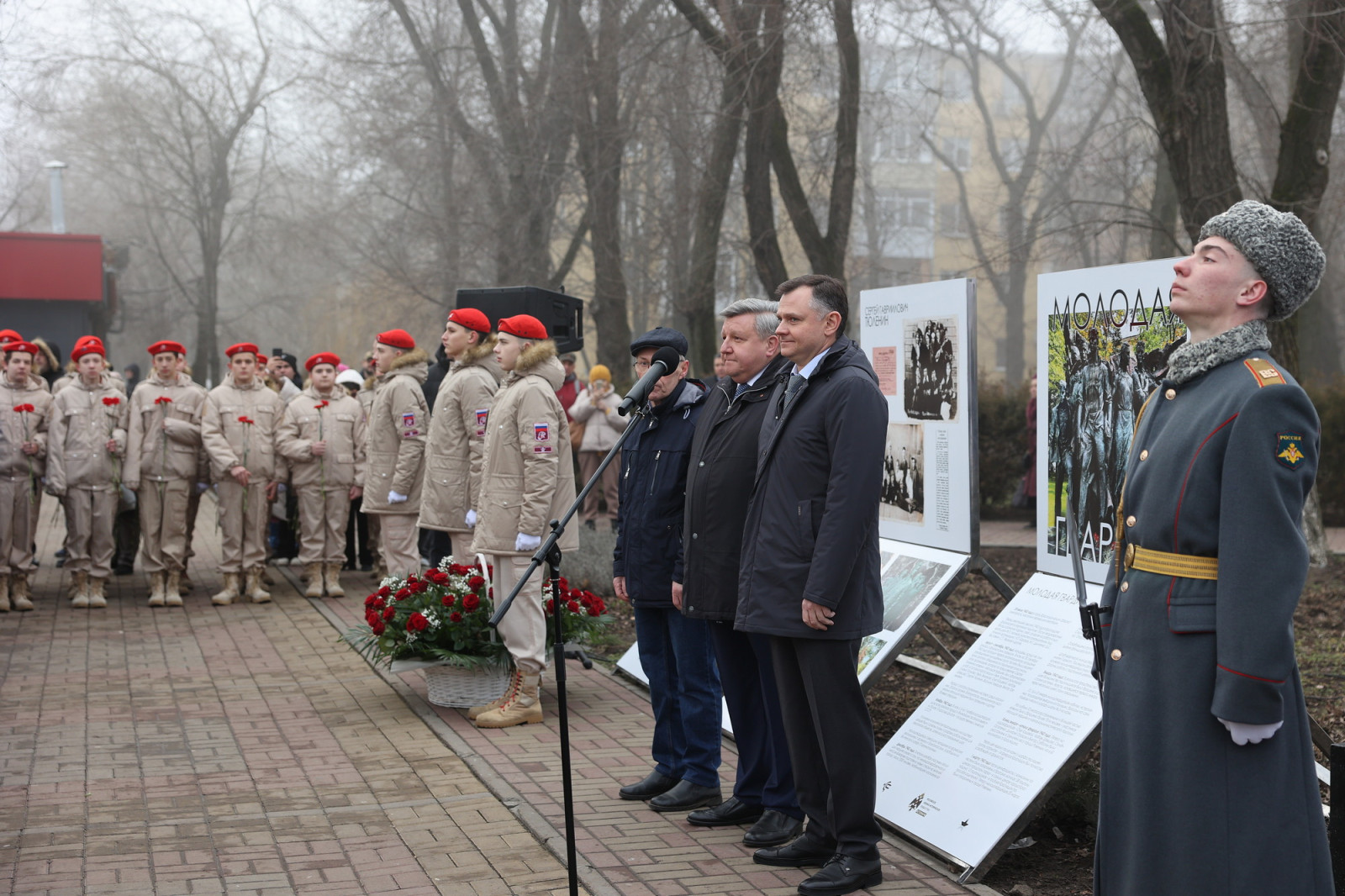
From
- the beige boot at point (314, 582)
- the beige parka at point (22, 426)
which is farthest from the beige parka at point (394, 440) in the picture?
the beige parka at point (22, 426)

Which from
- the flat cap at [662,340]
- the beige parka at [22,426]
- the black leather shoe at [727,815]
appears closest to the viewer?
the black leather shoe at [727,815]

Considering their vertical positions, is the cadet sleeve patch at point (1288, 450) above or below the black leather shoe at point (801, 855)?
above

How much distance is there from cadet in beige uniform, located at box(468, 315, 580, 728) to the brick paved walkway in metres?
0.54

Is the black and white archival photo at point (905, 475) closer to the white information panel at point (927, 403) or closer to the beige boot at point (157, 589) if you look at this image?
the white information panel at point (927, 403)

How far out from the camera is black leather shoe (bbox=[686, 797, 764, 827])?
552 cm

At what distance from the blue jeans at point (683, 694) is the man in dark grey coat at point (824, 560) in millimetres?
937

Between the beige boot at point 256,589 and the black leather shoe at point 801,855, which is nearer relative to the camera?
the black leather shoe at point 801,855

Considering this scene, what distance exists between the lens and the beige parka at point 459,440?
26.7 ft

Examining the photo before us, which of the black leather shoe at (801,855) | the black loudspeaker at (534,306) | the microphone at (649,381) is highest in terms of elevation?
the black loudspeaker at (534,306)

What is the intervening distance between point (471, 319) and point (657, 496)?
2.86 m

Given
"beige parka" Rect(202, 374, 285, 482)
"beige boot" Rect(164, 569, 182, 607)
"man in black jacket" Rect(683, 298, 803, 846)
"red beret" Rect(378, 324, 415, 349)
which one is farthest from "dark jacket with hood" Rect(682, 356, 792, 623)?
"beige boot" Rect(164, 569, 182, 607)

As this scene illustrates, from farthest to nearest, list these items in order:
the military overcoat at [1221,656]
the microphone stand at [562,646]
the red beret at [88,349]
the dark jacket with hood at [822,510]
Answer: the red beret at [88,349]
the dark jacket with hood at [822,510]
the microphone stand at [562,646]
the military overcoat at [1221,656]

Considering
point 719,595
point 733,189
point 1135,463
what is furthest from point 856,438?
point 733,189

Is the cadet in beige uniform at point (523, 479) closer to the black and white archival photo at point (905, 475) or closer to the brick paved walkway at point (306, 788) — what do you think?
the brick paved walkway at point (306, 788)
